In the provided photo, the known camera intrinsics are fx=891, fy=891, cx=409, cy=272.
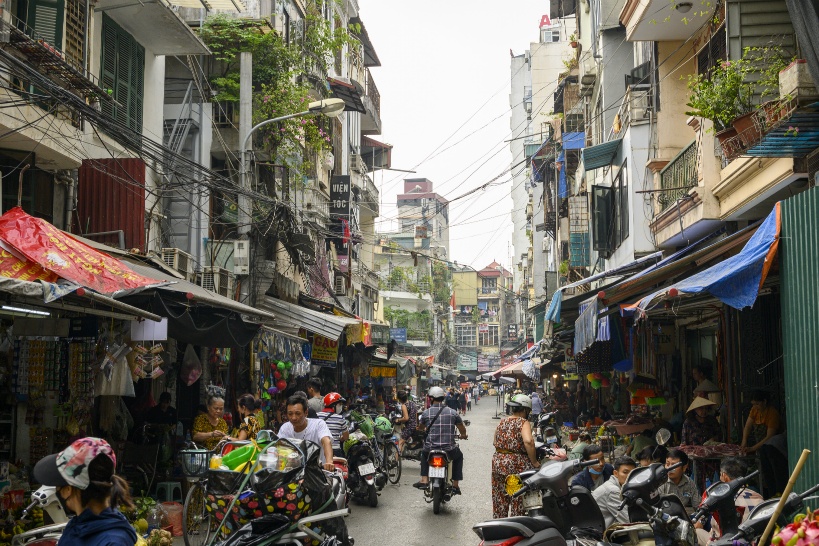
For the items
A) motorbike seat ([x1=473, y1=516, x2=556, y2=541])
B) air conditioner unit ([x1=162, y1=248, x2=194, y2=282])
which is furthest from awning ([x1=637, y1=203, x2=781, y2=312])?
air conditioner unit ([x1=162, y1=248, x2=194, y2=282])

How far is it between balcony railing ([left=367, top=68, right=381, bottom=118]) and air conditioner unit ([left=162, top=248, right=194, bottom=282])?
26054 millimetres

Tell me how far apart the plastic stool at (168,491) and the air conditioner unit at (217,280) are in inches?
204

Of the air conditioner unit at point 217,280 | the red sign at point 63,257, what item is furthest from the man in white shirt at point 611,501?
the air conditioner unit at point 217,280

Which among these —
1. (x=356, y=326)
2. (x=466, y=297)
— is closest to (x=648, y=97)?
(x=356, y=326)

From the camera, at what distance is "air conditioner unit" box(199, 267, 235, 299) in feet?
55.2

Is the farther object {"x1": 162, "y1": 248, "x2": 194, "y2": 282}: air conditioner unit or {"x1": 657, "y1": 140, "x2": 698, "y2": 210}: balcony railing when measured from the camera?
{"x1": 162, "y1": 248, "x2": 194, "y2": 282}: air conditioner unit

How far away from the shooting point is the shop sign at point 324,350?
73.2 ft

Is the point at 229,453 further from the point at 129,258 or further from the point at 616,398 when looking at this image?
the point at 616,398

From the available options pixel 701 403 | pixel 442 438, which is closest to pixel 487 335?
pixel 442 438

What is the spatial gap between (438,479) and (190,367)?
187 inches

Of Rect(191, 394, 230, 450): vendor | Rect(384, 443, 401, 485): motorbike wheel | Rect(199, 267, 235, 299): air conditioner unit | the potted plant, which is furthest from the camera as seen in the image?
Rect(199, 267, 235, 299): air conditioner unit

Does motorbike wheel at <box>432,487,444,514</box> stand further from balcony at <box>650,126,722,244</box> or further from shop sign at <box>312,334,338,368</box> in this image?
shop sign at <box>312,334,338,368</box>

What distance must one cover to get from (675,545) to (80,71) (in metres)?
10.0

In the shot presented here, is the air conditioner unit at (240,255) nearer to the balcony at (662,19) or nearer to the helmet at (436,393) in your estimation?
the helmet at (436,393)
